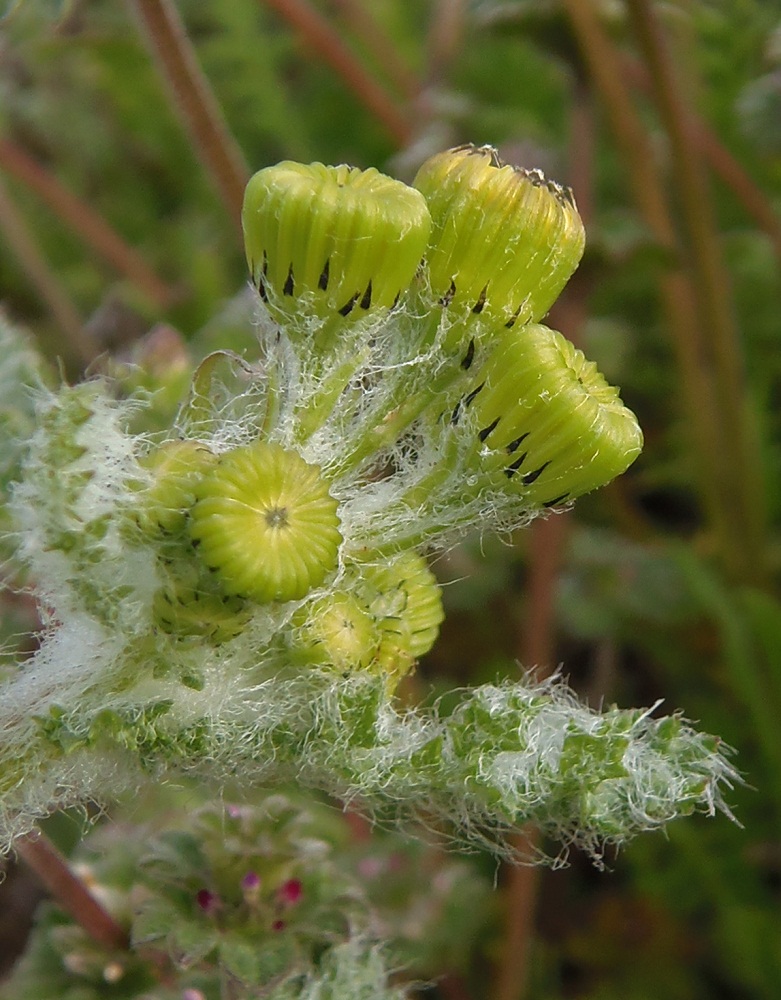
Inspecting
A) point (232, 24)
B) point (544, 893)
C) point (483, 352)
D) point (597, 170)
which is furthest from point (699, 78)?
point (483, 352)

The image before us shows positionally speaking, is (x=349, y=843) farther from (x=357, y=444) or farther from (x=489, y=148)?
(x=489, y=148)

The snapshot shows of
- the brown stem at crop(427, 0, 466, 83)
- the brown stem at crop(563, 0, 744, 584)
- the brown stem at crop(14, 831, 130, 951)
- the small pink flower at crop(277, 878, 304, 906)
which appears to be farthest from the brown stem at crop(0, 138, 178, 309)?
the small pink flower at crop(277, 878, 304, 906)

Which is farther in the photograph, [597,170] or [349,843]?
[597,170]

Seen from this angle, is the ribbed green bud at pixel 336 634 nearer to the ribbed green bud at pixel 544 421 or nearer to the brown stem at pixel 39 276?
the ribbed green bud at pixel 544 421

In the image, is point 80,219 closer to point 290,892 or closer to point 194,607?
point 290,892

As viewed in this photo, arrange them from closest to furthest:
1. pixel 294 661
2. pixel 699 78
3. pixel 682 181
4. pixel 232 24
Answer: pixel 294 661 → pixel 682 181 → pixel 699 78 → pixel 232 24

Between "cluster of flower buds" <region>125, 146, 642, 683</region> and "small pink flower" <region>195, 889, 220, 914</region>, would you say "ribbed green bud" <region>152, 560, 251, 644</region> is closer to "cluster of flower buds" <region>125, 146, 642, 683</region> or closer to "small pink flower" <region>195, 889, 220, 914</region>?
"cluster of flower buds" <region>125, 146, 642, 683</region>
